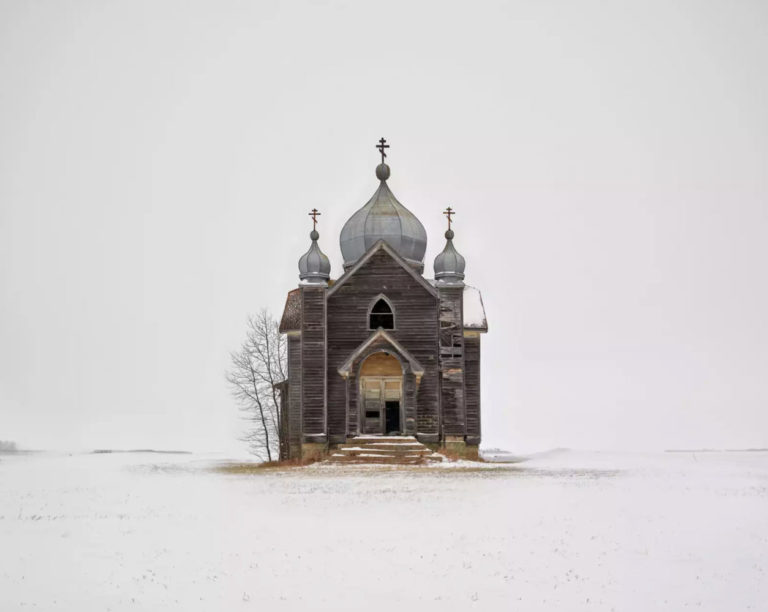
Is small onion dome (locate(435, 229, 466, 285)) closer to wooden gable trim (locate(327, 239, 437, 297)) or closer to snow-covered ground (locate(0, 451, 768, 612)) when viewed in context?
wooden gable trim (locate(327, 239, 437, 297))

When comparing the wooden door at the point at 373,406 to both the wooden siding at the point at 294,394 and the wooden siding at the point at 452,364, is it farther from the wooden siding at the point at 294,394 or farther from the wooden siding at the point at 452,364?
the wooden siding at the point at 294,394

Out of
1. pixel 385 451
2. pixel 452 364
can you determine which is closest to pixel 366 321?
pixel 452 364

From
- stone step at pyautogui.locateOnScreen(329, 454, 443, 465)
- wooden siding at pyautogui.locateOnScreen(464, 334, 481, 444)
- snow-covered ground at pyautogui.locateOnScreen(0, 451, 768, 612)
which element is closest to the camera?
snow-covered ground at pyautogui.locateOnScreen(0, 451, 768, 612)

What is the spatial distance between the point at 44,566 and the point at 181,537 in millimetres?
3246

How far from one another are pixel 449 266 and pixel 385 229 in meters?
3.29

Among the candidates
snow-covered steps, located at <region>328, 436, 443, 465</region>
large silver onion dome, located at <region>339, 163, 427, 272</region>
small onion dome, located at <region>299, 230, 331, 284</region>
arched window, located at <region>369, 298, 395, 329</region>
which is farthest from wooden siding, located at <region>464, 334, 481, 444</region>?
small onion dome, located at <region>299, 230, 331, 284</region>

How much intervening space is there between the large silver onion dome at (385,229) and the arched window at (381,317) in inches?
129

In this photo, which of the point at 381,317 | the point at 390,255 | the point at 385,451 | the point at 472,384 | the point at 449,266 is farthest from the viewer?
the point at 449,266

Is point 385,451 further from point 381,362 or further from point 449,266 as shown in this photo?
point 449,266

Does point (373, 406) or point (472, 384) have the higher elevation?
point (472, 384)

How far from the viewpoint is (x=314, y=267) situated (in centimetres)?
4547

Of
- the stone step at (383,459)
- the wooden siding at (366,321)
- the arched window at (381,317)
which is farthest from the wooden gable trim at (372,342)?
the stone step at (383,459)

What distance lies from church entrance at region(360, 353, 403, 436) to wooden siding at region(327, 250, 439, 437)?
3.39 feet

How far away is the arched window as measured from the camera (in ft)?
145
